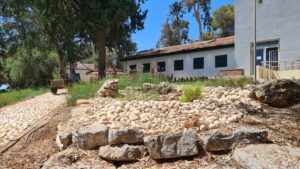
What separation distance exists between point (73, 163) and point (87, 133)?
58cm

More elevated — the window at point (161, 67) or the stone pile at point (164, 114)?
the window at point (161, 67)

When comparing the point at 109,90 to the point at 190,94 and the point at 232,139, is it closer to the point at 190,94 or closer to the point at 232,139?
the point at 190,94

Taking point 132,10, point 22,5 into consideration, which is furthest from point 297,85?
point 22,5

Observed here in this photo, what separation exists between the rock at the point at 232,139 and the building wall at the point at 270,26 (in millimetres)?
13926

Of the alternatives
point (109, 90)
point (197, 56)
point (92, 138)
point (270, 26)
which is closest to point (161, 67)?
point (197, 56)

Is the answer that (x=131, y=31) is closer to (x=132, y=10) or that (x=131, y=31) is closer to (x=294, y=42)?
(x=132, y=10)

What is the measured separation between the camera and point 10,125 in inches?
368

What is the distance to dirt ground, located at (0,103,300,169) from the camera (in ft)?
15.9

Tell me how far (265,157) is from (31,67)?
31.3 m

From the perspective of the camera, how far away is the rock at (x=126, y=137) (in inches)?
215

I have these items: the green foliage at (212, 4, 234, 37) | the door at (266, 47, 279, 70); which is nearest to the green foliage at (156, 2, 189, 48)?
the green foliage at (212, 4, 234, 37)

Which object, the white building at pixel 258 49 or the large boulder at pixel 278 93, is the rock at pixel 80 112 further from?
the white building at pixel 258 49

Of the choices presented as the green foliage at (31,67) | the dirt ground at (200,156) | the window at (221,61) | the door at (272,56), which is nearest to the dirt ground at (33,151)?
the dirt ground at (200,156)

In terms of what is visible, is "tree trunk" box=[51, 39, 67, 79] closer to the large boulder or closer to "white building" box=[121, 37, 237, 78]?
"white building" box=[121, 37, 237, 78]
